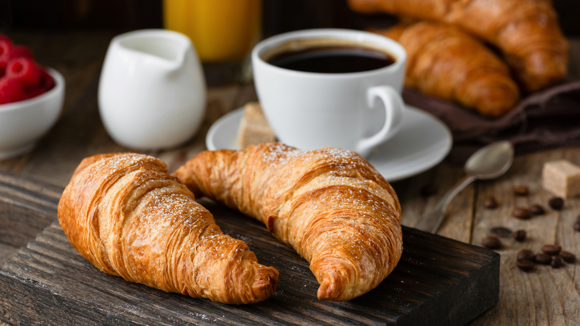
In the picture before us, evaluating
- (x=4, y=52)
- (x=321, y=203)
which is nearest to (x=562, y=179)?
(x=321, y=203)

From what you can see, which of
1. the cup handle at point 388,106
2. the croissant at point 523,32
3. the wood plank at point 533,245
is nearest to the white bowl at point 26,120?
the cup handle at point 388,106

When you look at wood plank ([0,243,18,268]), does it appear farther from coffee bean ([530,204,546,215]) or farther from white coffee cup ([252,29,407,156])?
coffee bean ([530,204,546,215])

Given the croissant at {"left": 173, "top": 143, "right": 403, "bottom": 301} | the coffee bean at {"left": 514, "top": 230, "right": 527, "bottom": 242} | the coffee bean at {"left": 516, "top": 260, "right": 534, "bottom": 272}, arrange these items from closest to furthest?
the croissant at {"left": 173, "top": 143, "right": 403, "bottom": 301} < the coffee bean at {"left": 516, "top": 260, "right": 534, "bottom": 272} < the coffee bean at {"left": 514, "top": 230, "right": 527, "bottom": 242}

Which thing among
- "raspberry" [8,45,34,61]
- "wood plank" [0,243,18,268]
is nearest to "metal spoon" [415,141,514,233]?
"wood plank" [0,243,18,268]

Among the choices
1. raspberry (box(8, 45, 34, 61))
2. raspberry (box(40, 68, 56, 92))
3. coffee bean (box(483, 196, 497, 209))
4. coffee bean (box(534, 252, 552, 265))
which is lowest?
coffee bean (box(483, 196, 497, 209))

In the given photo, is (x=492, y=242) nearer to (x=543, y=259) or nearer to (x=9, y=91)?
(x=543, y=259)

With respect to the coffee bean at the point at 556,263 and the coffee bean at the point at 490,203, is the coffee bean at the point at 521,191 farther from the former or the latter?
the coffee bean at the point at 556,263

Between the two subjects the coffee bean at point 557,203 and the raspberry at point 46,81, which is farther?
the raspberry at point 46,81
